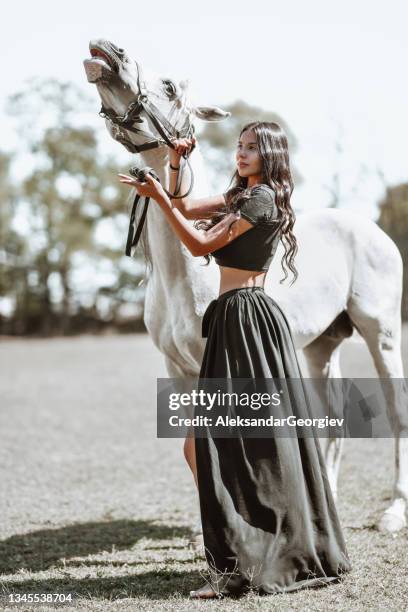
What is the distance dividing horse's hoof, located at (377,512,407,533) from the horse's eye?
3.03 metres

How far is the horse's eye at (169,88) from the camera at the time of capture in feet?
12.8

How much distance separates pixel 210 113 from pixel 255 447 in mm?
2033

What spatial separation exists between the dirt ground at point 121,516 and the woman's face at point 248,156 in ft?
6.50

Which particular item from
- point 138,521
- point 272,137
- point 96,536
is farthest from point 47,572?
point 272,137

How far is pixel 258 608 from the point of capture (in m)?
3.07

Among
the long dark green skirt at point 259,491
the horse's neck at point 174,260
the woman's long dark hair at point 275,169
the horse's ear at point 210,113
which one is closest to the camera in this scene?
the long dark green skirt at point 259,491

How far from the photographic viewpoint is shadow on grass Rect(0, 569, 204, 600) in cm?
348

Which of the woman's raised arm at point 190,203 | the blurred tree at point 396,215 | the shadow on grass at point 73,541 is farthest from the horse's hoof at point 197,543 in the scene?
the blurred tree at point 396,215

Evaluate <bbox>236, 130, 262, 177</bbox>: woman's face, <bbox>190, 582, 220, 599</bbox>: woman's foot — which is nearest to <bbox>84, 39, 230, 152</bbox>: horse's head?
<bbox>236, 130, 262, 177</bbox>: woman's face

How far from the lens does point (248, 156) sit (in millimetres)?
3334

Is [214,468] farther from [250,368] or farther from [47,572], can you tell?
[47,572]

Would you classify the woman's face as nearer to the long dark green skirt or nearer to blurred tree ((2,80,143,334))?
the long dark green skirt

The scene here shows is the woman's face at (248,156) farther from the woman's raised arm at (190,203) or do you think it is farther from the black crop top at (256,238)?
the woman's raised arm at (190,203)

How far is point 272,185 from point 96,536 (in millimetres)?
2963
